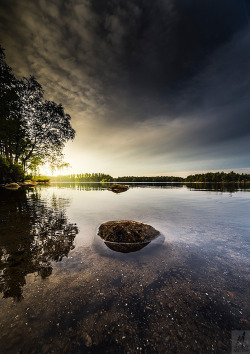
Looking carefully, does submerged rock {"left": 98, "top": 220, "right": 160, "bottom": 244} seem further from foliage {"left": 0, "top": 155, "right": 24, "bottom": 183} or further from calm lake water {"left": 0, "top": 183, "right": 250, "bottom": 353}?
foliage {"left": 0, "top": 155, "right": 24, "bottom": 183}

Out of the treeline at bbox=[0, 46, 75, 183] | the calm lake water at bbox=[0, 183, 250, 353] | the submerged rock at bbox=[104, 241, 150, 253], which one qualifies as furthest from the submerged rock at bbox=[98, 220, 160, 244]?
the treeline at bbox=[0, 46, 75, 183]

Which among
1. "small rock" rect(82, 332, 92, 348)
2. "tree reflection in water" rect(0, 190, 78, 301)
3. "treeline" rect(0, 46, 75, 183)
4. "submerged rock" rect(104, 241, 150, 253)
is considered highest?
"treeline" rect(0, 46, 75, 183)

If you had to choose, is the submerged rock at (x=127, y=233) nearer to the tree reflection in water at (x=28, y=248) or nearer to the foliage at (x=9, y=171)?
the tree reflection in water at (x=28, y=248)

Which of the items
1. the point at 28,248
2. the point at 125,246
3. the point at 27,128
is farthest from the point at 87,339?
the point at 27,128

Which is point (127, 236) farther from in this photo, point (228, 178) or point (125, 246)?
point (228, 178)

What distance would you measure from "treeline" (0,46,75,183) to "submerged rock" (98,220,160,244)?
26146 mm

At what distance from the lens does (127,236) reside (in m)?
4.86

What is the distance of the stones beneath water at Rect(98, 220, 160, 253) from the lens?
4520 mm

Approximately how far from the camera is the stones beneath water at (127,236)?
452cm

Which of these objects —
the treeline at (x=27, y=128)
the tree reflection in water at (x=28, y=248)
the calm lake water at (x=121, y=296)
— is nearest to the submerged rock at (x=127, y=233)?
the calm lake water at (x=121, y=296)

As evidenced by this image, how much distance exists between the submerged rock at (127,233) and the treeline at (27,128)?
2615 cm

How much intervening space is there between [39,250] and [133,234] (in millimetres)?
3066

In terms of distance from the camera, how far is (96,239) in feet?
16.5

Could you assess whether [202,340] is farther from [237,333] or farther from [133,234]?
[133,234]
